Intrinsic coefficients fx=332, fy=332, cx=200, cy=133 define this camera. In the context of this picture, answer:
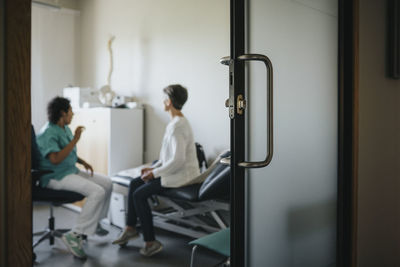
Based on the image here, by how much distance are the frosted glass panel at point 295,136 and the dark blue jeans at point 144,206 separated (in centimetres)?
153

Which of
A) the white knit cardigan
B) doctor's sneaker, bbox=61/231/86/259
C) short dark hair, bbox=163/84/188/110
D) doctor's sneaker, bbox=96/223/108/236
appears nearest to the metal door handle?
the white knit cardigan

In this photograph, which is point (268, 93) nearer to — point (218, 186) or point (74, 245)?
point (218, 186)

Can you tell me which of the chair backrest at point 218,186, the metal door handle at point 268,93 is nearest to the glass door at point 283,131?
the metal door handle at point 268,93

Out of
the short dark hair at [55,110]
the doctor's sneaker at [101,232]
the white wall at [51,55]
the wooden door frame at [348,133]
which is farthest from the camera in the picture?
the white wall at [51,55]

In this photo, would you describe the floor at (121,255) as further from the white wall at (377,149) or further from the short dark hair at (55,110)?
the white wall at (377,149)

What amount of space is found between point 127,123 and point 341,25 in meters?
2.80

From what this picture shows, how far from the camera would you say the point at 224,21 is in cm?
332

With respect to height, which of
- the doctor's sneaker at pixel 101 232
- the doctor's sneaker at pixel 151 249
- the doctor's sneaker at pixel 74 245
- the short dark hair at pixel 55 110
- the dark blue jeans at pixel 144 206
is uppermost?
the short dark hair at pixel 55 110

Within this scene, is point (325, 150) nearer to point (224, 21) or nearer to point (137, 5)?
point (224, 21)

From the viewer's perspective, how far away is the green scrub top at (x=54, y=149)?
9.02 feet

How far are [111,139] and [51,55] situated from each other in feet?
6.95

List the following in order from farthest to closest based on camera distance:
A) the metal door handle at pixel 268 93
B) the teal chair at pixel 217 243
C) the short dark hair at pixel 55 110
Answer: the short dark hair at pixel 55 110 < the teal chair at pixel 217 243 < the metal door handle at pixel 268 93

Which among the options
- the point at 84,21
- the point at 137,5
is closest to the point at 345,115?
the point at 137,5

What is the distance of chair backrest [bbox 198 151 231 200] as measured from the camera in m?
2.58
